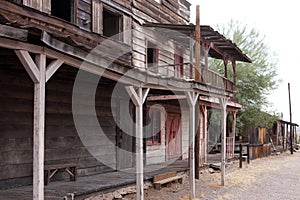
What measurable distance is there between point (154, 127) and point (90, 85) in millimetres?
4823

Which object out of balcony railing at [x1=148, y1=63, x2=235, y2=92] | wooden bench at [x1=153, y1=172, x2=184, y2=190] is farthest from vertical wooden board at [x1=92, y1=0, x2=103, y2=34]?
wooden bench at [x1=153, y1=172, x2=184, y2=190]

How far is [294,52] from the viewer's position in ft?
156

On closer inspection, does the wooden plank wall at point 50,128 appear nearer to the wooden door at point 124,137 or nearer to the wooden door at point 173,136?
the wooden door at point 124,137

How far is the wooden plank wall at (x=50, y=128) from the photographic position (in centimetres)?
739

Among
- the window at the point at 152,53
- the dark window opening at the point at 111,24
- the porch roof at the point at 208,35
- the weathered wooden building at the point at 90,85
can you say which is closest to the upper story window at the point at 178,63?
the weathered wooden building at the point at 90,85

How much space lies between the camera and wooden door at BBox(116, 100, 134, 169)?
11180 millimetres

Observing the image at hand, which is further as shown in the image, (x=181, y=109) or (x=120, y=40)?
(x=181, y=109)

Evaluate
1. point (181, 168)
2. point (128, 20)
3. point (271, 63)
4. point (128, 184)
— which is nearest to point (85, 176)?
point (128, 184)

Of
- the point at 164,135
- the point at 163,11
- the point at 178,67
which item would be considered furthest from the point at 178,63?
the point at 164,135

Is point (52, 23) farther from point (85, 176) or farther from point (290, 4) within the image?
point (290, 4)

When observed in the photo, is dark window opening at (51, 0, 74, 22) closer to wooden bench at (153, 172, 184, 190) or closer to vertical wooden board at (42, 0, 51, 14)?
vertical wooden board at (42, 0, 51, 14)

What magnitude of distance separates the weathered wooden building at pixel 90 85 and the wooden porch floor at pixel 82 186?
1.24 feet

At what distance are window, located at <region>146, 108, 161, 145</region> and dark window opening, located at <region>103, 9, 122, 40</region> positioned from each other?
12.4 feet

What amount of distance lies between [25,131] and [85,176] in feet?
7.72
